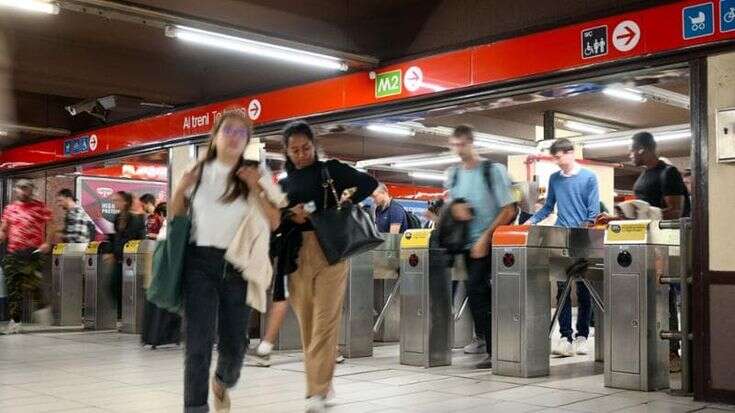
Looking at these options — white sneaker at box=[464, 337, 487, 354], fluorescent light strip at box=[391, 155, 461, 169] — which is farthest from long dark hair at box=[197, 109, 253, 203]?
fluorescent light strip at box=[391, 155, 461, 169]

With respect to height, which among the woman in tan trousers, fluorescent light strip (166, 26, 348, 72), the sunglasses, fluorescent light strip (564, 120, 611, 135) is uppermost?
fluorescent light strip (564, 120, 611, 135)

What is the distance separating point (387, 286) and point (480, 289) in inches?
106

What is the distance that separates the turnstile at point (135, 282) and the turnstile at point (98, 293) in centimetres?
64

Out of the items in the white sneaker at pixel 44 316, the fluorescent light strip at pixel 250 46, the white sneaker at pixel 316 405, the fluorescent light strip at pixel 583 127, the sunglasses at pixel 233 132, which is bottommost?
the white sneaker at pixel 44 316

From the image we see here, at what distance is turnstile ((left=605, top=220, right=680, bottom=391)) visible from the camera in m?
4.79

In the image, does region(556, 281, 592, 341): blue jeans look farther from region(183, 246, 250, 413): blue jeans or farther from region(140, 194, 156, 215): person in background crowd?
region(140, 194, 156, 215): person in background crowd

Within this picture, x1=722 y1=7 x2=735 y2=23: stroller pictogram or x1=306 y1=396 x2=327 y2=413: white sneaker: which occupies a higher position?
x1=722 y1=7 x2=735 y2=23: stroller pictogram

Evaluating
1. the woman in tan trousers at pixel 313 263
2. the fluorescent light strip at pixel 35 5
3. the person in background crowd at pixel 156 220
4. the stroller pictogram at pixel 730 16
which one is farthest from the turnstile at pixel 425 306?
the person in background crowd at pixel 156 220

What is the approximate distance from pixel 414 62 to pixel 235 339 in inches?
Answer: 145

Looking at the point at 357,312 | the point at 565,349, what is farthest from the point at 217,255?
the point at 565,349

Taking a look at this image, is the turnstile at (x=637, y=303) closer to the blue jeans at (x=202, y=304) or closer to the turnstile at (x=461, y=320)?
the turnstile at (x=461, y=320)

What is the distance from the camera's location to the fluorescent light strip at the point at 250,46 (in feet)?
20.2

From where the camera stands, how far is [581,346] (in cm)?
665

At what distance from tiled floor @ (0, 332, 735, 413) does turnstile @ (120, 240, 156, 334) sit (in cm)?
188
